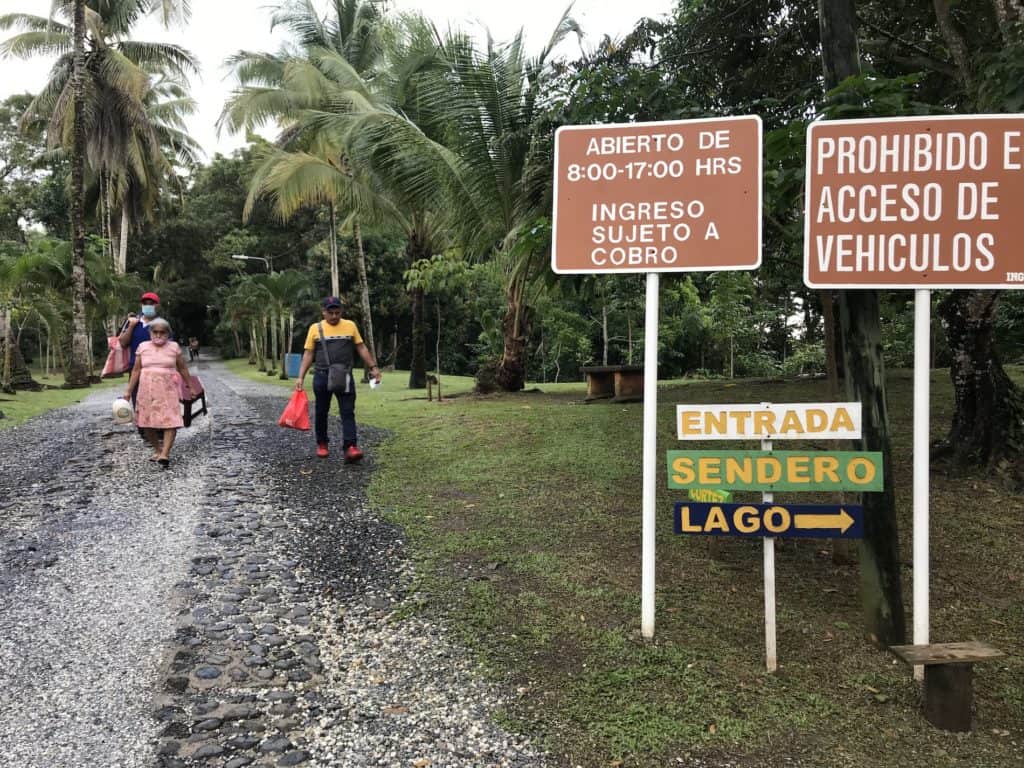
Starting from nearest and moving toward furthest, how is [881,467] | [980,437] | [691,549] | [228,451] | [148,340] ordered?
1. [881,467]
2. [691,549]
3. [980,437]
4. [148,340]
5. [228,451]

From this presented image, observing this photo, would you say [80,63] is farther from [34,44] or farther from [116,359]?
[116,359]

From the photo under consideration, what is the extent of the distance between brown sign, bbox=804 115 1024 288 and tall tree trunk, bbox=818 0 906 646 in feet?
1.05

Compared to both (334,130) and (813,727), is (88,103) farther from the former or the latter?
(813,727)

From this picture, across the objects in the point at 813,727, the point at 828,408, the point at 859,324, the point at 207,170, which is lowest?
the point at 813,727

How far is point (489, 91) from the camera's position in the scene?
Answer: 1204 centimetres

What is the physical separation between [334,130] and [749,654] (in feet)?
44.6

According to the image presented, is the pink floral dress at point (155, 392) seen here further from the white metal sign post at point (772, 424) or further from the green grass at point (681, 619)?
the white metal sign post at point (772, 424)

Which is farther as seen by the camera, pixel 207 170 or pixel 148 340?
pixel 207 170

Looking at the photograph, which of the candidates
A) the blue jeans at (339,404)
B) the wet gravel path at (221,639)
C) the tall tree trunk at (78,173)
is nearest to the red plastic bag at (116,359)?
the wet gravel path at (221,639)

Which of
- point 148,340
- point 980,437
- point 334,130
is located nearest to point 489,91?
point 334,130

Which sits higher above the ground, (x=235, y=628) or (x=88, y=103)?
(x=88, y=103)

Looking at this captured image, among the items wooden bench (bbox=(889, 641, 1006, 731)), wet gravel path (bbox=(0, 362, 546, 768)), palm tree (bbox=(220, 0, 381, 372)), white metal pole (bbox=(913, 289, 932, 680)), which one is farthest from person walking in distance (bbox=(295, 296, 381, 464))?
palm tree (bbox=(220, 0, 381, 372))

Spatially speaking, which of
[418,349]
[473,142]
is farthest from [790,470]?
[418,349]

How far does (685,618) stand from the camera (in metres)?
3.74
